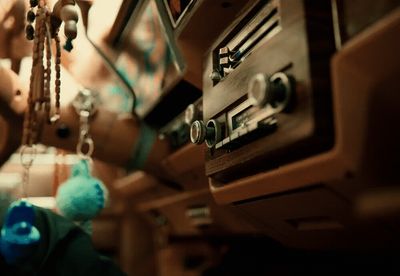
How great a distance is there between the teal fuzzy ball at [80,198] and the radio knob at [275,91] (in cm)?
59

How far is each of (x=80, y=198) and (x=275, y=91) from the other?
2.03ft

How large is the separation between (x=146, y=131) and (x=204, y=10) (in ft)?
2.15

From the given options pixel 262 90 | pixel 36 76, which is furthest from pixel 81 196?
pixel 262 90

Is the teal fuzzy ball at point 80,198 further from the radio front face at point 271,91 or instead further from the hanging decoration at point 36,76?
the radio front face at point 271,91

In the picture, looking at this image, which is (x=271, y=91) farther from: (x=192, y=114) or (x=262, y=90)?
(x=192, y=114)

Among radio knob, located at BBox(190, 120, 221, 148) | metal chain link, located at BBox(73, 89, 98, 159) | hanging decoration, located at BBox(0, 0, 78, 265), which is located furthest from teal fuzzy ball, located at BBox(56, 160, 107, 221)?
radio knob, located at BBox(190, 120, 221, 148)

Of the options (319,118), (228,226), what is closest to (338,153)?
(319,118)

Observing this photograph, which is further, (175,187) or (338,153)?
(175,187)

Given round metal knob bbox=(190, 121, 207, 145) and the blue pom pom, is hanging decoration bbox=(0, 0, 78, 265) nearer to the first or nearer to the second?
the blue pom pom

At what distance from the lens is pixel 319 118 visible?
535mm

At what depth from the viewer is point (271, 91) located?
57 cm

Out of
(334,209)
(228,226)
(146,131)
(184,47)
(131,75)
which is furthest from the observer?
(131,75)

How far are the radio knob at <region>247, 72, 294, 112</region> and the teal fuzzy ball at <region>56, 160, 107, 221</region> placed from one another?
589 mm

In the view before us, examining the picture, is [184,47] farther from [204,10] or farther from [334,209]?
[334,209]
